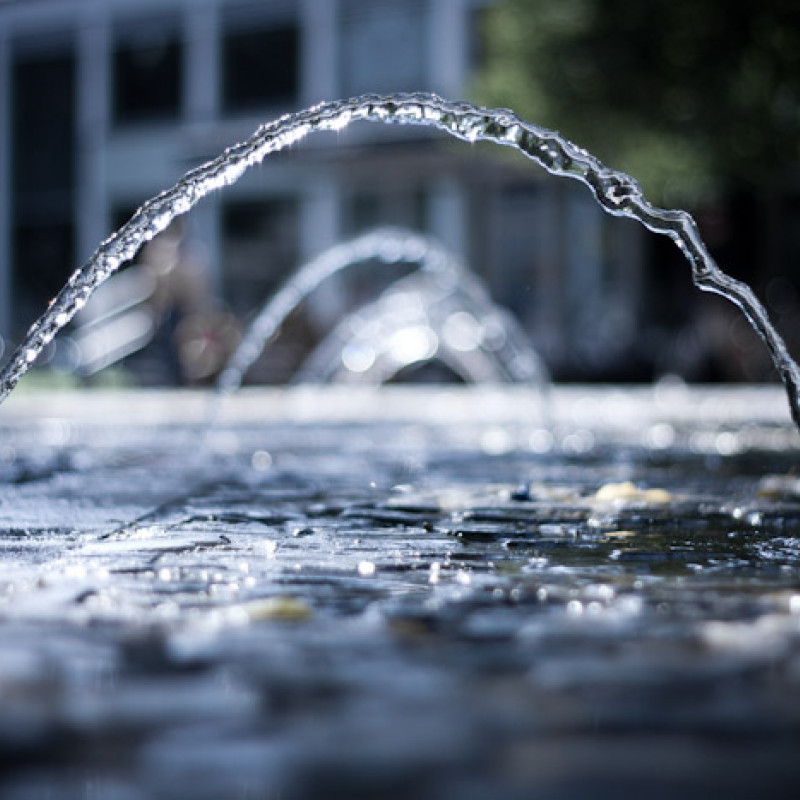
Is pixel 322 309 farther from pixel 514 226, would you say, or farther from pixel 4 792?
pixel 4 792

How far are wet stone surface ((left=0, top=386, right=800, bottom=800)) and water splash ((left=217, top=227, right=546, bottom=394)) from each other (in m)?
4.78

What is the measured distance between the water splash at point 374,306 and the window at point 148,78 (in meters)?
5.02

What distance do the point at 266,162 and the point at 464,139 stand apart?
17.8m

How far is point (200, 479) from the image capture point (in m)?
4.59

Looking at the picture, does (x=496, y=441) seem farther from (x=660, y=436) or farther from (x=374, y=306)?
(x=374, y=306)

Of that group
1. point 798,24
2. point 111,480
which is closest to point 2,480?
point 111,480

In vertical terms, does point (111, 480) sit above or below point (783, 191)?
below

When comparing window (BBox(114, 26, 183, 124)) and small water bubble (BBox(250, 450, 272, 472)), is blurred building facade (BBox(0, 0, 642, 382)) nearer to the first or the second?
window (BBox(114, 26, 183, 124))

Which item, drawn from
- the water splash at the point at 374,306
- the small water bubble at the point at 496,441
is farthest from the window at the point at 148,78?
the small water bubble at the point at 496,441

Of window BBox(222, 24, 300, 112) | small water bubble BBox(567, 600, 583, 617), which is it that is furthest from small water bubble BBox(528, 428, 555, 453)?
window BBox(222, 24, 300, 112)

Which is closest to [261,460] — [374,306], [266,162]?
[374,306]

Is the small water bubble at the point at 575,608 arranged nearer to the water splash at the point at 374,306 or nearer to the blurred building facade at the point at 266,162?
the water splash at the point at 374,306

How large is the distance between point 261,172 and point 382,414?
14.2m

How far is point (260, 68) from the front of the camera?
2567 cm
